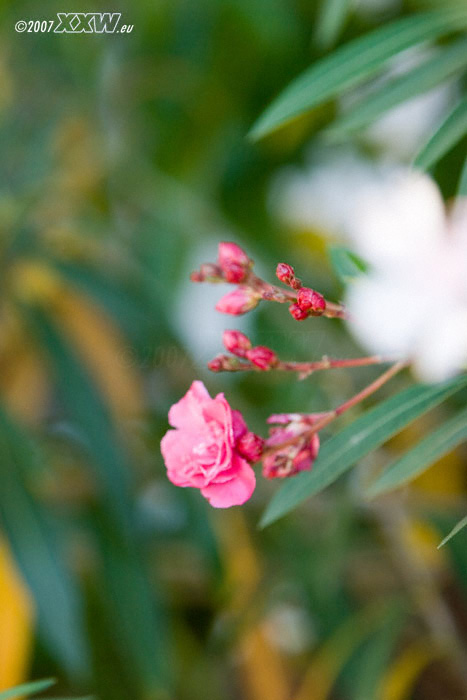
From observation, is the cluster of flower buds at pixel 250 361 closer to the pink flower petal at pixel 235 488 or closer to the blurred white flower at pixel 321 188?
the pink flower petal at pixel 235 488

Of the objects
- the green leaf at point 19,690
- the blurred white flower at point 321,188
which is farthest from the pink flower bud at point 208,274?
the blurred white flower at point 321,188

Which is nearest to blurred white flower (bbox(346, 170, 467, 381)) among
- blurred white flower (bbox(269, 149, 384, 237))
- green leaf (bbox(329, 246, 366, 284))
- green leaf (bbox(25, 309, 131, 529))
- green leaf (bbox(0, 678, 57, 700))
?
green leaf (bbox(329, 246, 366, 284))

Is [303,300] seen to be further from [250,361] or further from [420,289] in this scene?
[420,289]

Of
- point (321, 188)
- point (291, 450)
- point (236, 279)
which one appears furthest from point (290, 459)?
point (321, 188)

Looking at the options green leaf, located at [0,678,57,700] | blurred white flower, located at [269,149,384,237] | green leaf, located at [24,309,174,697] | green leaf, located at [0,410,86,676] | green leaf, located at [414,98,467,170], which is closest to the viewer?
green leaf, located at [0,678,57,700]

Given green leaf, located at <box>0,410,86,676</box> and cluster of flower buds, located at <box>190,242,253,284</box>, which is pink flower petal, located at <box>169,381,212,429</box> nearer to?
cluster of flower buds, located at <box>190,242,253,284</box>

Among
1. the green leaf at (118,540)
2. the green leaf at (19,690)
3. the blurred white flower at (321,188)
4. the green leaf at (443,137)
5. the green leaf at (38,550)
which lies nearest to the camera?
the green leaf at (19,690)
